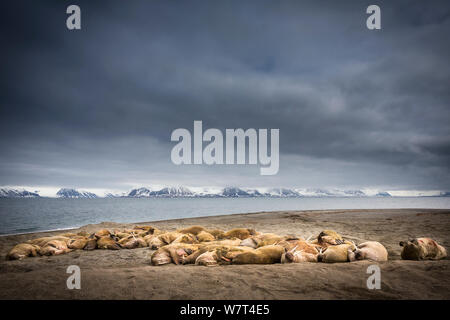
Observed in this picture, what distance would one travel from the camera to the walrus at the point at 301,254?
630 cm

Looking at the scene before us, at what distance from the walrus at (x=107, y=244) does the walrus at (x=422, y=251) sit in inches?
399

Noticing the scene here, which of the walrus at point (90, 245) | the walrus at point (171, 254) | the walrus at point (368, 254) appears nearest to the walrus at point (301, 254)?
the walrus at point (368, 254)

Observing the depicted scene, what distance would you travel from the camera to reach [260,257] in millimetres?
6398

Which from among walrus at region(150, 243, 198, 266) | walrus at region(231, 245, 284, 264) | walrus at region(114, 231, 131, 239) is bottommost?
walrus at region(114, 231, 131, 239)

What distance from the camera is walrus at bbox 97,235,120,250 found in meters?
9.97

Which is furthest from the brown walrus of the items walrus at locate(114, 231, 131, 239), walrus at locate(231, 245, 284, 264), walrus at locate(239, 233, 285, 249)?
walrus at locate(114, 231, 131, 239)

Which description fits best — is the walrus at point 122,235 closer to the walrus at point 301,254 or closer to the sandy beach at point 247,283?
the sandy beach at point 247,283

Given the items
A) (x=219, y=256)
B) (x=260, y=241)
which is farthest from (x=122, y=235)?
(x=260, y=241)

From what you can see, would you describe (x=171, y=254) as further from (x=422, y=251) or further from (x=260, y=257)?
(x=422, y=251)

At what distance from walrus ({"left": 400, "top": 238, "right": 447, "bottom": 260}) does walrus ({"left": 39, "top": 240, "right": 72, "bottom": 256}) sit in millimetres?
11663

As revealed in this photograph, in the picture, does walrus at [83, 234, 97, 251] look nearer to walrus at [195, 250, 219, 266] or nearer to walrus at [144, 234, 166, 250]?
walrus at [144, 234, 166, 250]

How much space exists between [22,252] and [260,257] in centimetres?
848
